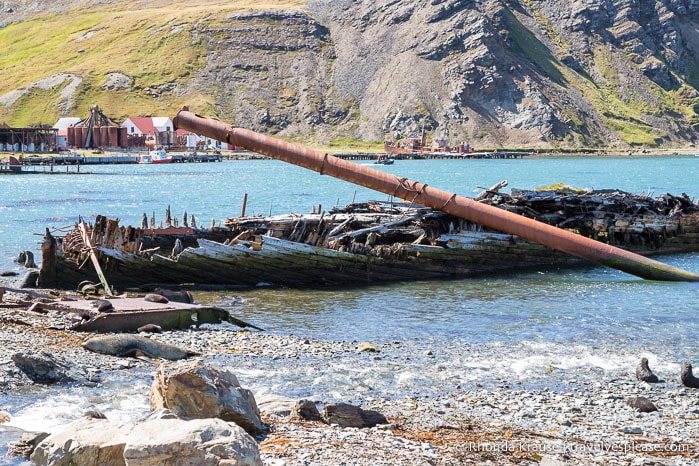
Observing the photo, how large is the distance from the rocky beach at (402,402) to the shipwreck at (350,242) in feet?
22.7

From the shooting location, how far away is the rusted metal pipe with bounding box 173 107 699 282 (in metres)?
25.9

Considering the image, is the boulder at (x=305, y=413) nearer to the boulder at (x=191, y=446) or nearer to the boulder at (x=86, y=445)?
the boulder at (x=86, y=445)

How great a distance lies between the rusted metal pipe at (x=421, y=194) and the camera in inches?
1021

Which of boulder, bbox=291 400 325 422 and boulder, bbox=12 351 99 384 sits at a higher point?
boulder, bbox=291 400 325 422

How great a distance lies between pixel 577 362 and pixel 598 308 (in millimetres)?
7857

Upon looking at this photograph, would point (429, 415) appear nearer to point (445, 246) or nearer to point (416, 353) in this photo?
point (416, 353)

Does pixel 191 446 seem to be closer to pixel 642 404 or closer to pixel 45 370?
pixel 45 370

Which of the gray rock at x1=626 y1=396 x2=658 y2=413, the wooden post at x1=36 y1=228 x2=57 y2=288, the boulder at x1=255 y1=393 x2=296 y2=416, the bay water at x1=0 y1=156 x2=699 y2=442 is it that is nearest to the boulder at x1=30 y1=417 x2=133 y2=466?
the bay water at x1=0 y1=156 x2=699 y2=442

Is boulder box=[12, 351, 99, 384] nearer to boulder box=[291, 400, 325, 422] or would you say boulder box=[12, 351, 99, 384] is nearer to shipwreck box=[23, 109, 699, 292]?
boulder box=[291, 400, 325, 422]

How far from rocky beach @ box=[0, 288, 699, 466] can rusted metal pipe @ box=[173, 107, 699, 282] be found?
24.5ft

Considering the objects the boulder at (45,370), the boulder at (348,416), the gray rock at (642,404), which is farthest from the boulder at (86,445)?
the gray rock at (642,404)

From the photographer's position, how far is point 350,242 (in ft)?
98.1

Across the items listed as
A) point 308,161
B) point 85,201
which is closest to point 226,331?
point 308,161

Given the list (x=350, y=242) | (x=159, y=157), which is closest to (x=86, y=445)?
(x=350, y=242)
